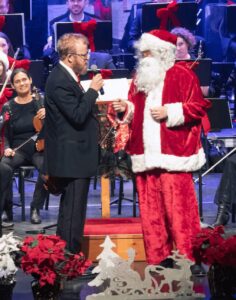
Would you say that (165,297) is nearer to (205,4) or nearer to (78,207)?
(78,207)

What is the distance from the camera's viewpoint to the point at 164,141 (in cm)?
575

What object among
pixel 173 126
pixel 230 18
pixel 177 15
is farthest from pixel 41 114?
pixel 230 18

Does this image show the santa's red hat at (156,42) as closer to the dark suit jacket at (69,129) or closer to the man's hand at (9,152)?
the dark suit jacket at (69,129)

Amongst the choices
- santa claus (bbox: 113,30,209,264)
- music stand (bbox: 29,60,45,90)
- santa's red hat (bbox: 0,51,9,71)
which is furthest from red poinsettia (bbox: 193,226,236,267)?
music stand (bbox: 29,60,45,90)

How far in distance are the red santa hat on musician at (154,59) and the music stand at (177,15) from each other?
18.6 ft

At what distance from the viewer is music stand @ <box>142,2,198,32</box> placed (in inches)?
451

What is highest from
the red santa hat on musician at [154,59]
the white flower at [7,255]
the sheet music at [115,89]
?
the red santa hat on musician at [154,59]

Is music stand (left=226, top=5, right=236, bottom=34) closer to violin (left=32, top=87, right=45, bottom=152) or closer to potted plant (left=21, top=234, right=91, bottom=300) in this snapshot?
A: violin (left=32, top=87, right=45, bottom=152)

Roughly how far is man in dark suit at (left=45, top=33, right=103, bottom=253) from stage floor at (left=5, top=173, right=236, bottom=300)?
1.30 feet

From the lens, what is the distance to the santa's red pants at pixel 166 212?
5.77m

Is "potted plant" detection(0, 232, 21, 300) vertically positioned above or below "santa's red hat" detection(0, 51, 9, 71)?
below

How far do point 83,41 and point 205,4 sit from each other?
26.2 ft

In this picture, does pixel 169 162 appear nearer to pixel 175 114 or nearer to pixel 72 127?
pixel 175 114

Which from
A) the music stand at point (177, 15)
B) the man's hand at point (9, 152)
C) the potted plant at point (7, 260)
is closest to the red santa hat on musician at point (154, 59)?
the potted plant at point (7, 260)
